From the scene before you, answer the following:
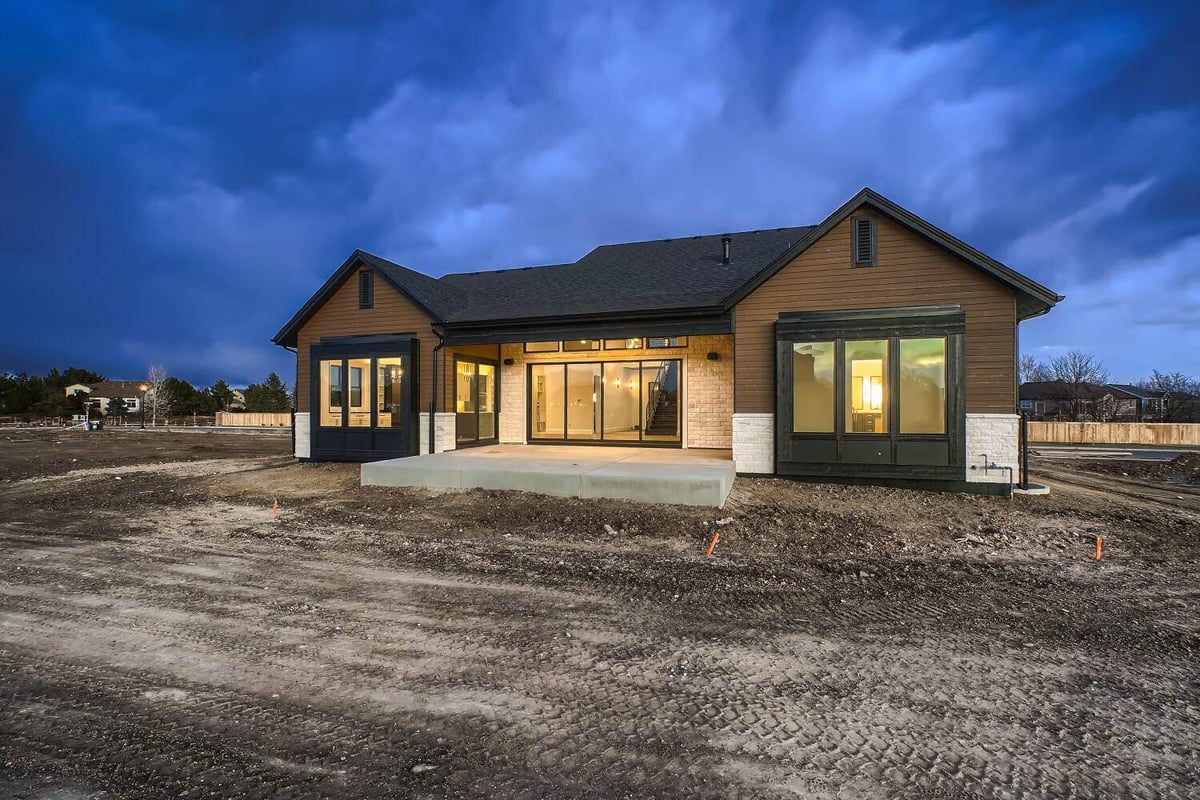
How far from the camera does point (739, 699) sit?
3.14 m

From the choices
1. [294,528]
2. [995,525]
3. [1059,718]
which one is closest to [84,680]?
[294,528]

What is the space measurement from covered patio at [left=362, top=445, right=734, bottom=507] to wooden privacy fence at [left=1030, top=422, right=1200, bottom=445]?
2173cm

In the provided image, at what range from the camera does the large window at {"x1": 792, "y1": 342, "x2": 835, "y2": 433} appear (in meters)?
10.5

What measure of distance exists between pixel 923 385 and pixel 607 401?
7.88 metres

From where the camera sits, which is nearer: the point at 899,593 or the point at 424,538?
the point at 899,593

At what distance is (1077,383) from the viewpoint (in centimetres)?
3791

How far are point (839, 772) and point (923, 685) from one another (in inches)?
47.5

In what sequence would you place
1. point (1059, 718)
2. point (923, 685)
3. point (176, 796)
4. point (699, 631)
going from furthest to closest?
point (699, 631)
point (923, 685)
point (1059, 718)
point (176, 796)

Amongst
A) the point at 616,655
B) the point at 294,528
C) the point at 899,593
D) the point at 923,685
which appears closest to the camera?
the point at 923,685

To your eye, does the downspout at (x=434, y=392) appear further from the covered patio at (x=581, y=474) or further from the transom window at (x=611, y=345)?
the transom window at (x=611, y=345)

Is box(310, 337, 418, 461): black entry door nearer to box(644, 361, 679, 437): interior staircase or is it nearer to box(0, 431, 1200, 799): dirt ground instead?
box(644, 361, 679, 437): interior staircase

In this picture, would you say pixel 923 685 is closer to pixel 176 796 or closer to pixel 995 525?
pixel 176 796

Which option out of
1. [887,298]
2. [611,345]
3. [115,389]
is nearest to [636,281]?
[611,345]

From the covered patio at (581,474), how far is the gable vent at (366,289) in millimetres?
4905
